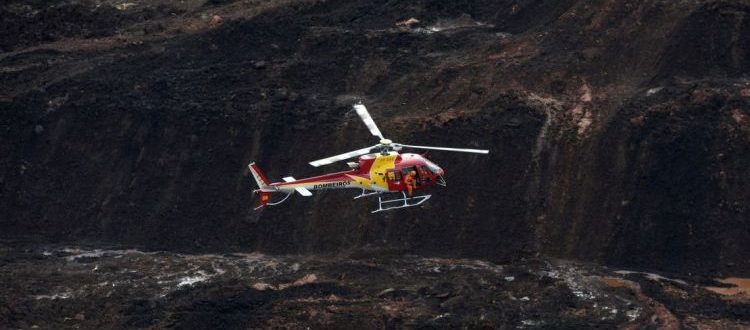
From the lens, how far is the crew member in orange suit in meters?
42.7

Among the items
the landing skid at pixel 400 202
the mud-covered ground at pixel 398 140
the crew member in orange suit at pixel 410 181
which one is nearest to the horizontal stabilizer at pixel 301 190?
the landing skid at pixel 400 202

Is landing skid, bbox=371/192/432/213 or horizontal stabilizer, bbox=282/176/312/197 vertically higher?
horizontal stabilizer, bbox=282/176/312/197

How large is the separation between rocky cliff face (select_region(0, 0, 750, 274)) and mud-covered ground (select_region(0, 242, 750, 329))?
1.37 metres

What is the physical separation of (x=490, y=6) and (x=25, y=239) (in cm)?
2057

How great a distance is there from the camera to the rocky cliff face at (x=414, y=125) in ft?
144

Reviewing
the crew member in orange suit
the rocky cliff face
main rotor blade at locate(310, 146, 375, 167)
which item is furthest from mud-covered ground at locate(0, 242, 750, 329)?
main rotor blade at locate(310, 146, 375, 167)

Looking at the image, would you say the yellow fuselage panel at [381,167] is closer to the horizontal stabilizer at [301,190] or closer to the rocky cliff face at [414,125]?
the horizontal stabilizer at [301,190]

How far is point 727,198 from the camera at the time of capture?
42.9 meters

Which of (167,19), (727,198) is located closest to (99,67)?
(167,19)

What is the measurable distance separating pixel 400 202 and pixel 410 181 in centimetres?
271

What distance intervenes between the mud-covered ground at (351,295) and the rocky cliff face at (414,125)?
137 centimetres

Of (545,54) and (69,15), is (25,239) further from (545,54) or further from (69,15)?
(545,54)

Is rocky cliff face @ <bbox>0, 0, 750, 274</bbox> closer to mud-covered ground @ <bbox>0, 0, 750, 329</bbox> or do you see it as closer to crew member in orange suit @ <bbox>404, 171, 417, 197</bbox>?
mud-covered ground @ <bbox>0, 0, 750, 329</bbox>

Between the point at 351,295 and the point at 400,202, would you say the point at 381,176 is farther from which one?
the point at 351,295
